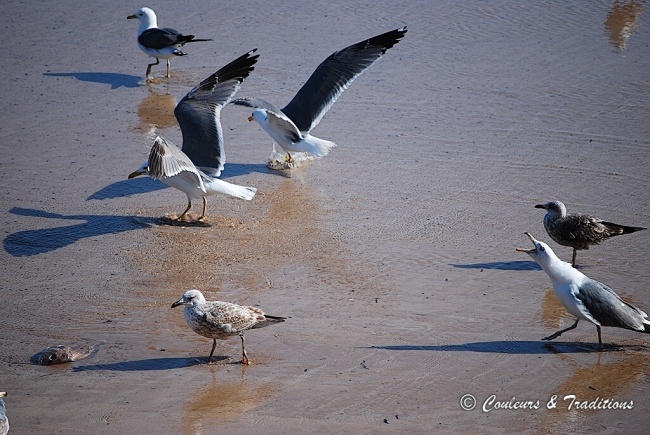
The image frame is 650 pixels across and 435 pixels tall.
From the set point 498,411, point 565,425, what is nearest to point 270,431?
point 498,411

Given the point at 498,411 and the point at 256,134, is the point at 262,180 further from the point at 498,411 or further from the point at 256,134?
the point at 498,411

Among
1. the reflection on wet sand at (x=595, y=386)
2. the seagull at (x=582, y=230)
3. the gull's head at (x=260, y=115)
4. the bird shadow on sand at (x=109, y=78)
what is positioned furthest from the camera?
the bird shadow on sand at (x=109, y=78)

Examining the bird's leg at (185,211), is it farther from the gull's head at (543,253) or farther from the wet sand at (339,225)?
the gull's head at (543,253)

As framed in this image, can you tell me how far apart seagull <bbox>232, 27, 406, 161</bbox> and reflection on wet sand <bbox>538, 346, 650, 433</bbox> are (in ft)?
13.6

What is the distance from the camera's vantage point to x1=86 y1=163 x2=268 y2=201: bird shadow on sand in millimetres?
8812

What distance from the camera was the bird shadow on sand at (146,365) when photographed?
5883mm

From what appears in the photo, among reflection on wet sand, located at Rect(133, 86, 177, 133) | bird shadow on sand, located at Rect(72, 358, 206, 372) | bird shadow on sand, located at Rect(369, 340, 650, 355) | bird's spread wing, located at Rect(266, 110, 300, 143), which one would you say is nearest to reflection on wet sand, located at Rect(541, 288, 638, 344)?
bird shadow on sand, located at Rect(369, 340, 650, 355)

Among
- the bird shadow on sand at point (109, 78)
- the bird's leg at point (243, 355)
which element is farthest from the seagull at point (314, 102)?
the bird's leg at point (243, 355)

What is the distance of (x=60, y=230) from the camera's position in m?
8.06

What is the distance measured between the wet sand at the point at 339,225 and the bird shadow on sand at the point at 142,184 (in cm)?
4

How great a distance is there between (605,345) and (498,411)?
1.26m

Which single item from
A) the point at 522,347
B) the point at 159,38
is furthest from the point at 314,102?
the point at 522,347

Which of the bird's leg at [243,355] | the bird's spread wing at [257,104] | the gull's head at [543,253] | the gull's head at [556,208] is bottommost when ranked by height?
the bird's leg at [243,355]

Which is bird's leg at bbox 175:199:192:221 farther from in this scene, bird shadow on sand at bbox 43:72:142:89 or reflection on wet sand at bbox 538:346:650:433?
reflection on wet sand at bbox 538:346:650:433
